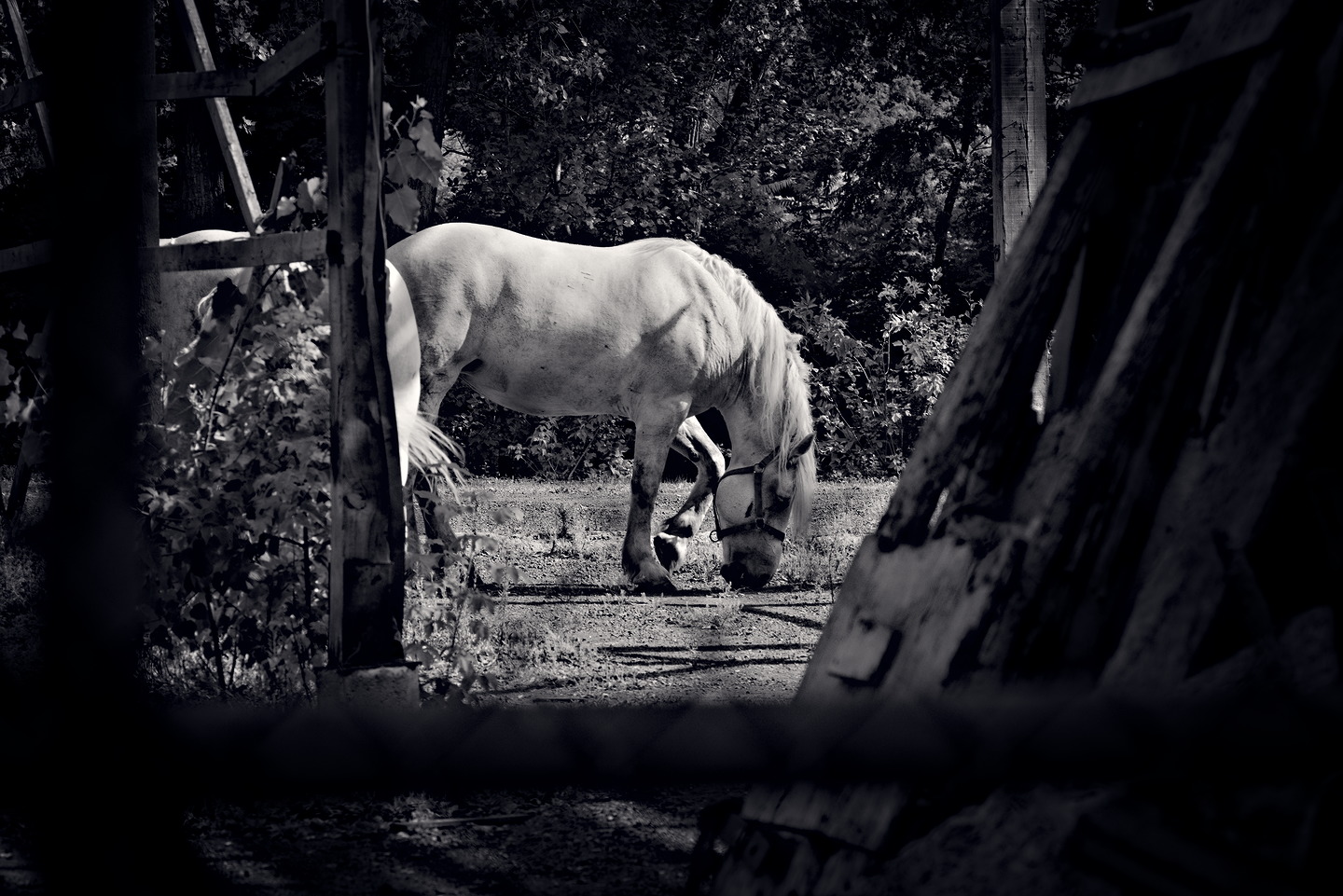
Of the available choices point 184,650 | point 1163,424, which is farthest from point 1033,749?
point 184,650

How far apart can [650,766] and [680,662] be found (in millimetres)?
4819

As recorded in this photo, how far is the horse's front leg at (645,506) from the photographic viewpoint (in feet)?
26.0

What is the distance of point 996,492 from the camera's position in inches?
84.6

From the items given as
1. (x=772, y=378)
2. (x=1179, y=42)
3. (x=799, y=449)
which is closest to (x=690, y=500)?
(x=799, y=449)

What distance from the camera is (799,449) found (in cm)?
822

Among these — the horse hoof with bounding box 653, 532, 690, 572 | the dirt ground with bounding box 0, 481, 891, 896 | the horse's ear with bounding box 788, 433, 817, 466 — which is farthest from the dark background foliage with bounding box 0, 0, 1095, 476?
the horse's ear with bounding box 788, 433, 817, 466

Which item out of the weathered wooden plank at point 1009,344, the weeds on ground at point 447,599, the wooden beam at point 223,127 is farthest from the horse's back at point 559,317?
the weathered wooden plank at point 1009,344

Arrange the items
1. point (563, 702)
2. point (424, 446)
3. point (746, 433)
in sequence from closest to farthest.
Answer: point (563, 702) < point (424, 446) < point (746, 433)

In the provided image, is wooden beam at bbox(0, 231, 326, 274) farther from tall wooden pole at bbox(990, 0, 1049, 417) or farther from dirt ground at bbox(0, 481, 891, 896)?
tall wooden pole at bbox(990, 0, 1049, 417)

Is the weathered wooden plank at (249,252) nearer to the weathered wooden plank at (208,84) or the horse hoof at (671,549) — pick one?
the weathered wooden plank at (208,84)

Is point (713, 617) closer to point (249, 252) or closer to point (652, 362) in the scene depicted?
point (652, 362)

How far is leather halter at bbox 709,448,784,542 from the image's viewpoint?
316 inches

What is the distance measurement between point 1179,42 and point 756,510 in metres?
6.08

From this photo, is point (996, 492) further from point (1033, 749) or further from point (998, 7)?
point (998, 7)
